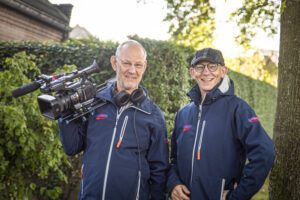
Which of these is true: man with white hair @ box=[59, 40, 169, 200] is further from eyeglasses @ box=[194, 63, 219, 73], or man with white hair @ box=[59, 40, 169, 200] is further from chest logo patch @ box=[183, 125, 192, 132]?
eyeglasses @ box=[194, 63, 219, 73]

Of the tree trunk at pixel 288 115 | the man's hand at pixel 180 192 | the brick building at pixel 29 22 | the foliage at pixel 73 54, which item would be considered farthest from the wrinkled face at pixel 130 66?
the brick building at pixel 29 22

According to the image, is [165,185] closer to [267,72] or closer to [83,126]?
[83,126]

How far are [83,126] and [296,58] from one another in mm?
2850

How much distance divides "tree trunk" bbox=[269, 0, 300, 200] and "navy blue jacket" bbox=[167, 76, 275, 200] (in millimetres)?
1440

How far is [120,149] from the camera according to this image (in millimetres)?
2229

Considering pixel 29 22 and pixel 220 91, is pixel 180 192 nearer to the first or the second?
pixel 220 91

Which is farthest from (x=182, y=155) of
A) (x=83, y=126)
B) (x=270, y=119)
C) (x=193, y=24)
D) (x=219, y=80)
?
(x=270, y=119)

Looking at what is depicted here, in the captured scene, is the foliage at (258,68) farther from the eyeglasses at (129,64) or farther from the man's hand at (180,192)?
the man's hand at (180,192)

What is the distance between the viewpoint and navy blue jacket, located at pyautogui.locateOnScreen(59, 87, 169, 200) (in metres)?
2.17

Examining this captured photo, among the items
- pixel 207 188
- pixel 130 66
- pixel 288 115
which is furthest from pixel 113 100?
pixel 288 115

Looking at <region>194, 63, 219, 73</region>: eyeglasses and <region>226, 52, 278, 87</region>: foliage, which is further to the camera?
<region>226, 52, 278, 87</region>: foliage

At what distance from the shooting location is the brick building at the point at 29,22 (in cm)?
1045

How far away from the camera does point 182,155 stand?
225 cm

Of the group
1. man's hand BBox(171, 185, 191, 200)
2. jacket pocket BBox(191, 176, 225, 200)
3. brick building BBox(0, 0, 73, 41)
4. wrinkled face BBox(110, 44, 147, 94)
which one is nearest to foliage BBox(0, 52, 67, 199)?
wrinkled face BBox(110, 44, 147, 94)
